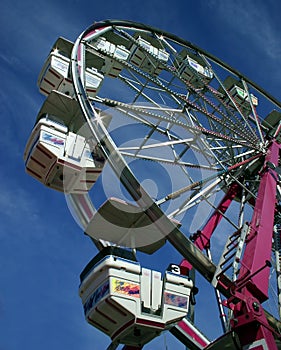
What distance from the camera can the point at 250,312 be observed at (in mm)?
6793

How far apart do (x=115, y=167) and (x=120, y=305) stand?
1781mm

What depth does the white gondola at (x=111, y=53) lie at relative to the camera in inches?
441

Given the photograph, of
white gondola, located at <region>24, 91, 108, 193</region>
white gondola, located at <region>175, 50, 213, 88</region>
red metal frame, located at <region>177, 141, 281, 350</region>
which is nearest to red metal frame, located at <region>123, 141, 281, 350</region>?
red metal frame, located at <region>177, 141, 281, 350</region>

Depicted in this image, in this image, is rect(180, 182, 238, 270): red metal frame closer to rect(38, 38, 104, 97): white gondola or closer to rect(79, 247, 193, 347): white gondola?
rect(79, 247, 193, 347): white gondola

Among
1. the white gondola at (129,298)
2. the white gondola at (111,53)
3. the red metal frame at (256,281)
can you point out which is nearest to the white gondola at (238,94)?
the white gondola at (111,53)

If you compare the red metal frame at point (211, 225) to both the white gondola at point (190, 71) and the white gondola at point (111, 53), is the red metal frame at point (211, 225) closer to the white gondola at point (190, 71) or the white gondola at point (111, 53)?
the white gondola at point (190, 71)

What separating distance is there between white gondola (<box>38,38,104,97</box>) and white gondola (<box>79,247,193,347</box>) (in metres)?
4.31

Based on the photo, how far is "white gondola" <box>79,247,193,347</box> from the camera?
649 centimetres


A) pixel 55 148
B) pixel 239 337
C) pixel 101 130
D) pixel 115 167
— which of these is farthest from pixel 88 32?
pixel 239 337

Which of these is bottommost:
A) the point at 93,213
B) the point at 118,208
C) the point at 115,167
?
the point at 93,213

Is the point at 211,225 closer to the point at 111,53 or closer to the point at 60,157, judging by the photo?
the point at 60,157

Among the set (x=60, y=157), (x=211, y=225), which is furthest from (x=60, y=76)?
(x=211, y=225)

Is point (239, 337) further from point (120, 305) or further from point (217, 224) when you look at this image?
point (217, 224)

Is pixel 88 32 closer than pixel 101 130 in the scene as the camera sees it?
No
